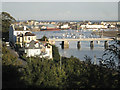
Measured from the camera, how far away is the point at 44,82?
4496mm

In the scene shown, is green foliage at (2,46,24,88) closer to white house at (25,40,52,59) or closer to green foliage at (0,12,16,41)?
white house at (25,40,52,59)

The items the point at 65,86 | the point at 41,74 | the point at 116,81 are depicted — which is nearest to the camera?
the point at 116,81

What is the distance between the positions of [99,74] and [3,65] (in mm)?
2750

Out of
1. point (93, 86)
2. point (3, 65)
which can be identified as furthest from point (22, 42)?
point (93, 86)

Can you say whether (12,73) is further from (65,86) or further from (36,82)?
(65,86)

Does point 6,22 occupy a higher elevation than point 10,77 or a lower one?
higher

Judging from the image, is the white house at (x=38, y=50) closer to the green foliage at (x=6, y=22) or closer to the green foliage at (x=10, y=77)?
the green foliage at (x=10, y=77)

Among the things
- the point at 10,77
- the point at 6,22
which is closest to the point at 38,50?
the point at 10,77

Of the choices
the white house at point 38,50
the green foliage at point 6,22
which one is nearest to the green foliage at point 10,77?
the white house at point 38,50

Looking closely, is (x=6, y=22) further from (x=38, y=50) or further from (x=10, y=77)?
(x=10, y=77)

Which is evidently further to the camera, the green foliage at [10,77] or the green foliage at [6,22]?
the green foliage at [6,22]

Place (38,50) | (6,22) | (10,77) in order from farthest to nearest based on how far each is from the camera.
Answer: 1. (6,22)
2. (38,50)
3. (10,77)

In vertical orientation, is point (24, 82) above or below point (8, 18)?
below

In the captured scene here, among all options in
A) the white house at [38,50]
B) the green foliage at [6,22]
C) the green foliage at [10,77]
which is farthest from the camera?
the green foliage at [6,22]
